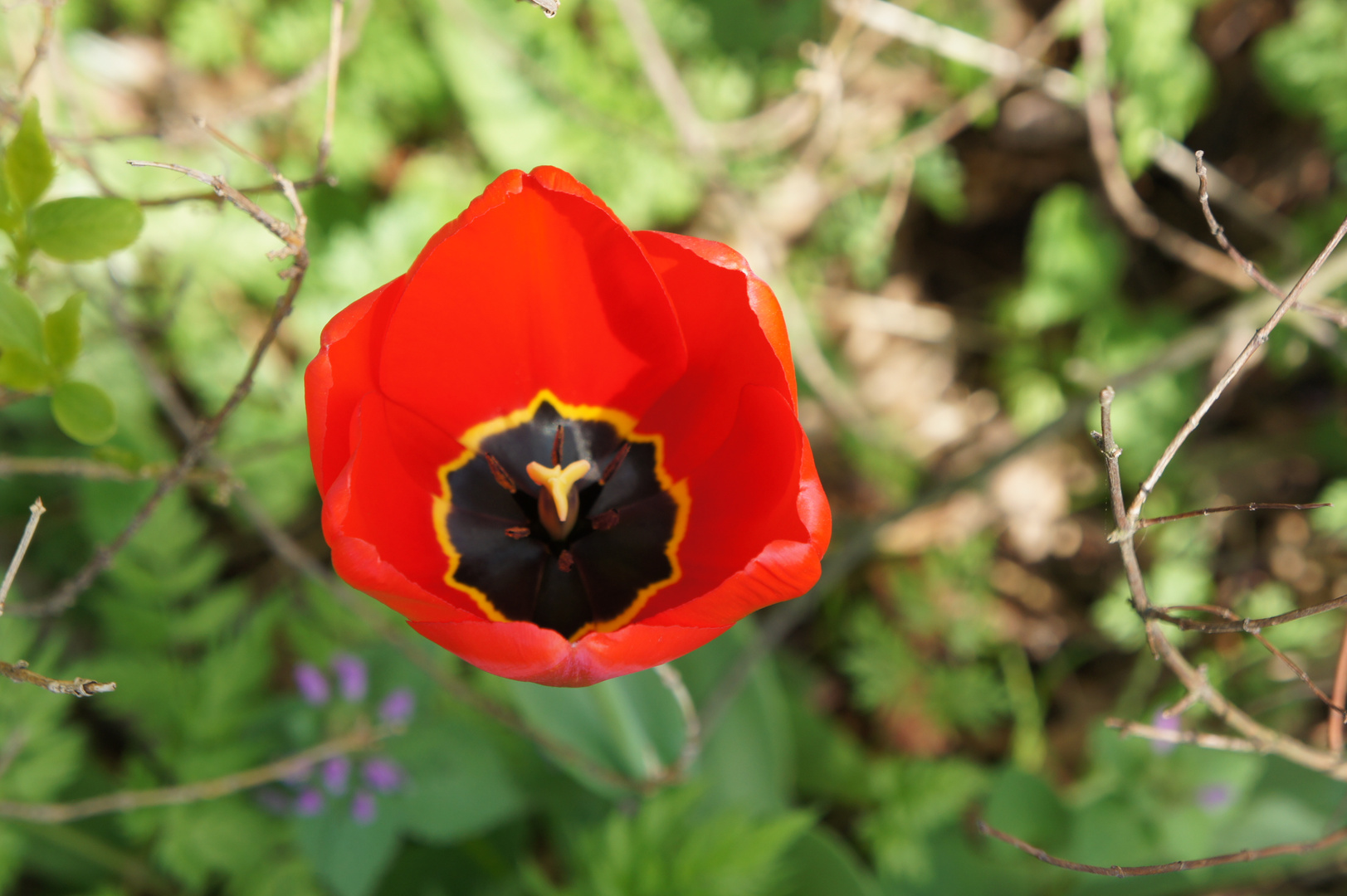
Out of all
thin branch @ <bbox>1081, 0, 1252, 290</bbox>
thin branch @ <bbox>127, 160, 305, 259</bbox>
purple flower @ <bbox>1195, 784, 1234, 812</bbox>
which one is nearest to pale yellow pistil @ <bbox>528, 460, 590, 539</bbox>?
thin branch @ <bbox>127, 160, 305, 259</bbox>

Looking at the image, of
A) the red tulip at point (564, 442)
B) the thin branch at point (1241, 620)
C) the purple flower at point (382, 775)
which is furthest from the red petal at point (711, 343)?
the purple flower at point (382, 775)

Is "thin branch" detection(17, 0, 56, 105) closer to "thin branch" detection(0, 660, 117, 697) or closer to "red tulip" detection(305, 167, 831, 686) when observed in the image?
"red tulip" detection(305, 167, 831, 686)

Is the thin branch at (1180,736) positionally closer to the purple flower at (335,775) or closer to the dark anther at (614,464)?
the dark anther at (614,464)

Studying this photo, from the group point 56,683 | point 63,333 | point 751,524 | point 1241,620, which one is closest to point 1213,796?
point 1241,620

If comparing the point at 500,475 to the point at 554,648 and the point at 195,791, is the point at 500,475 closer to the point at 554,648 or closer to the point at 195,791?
the point at 554,648

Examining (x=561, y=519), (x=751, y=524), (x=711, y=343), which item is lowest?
(x=561, y=519)

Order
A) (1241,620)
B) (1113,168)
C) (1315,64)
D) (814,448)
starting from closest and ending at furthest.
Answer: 1. (1241,620)
2. (1315,64)
3. (1113,168)
4. (814,448)

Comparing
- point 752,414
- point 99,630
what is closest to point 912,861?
point 752,414
